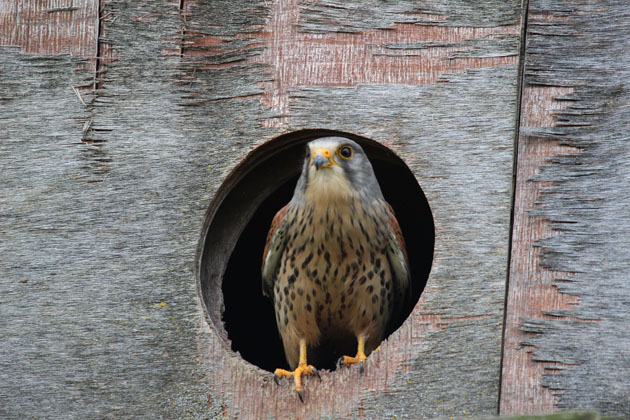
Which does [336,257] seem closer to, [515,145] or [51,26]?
[515,145]

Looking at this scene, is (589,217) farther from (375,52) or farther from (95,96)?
(95,96)

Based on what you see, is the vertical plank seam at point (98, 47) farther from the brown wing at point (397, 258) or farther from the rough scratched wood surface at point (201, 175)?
the brown wing at point (397, 258)

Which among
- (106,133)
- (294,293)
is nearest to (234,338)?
(294,293)

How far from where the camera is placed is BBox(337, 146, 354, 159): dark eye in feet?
12.8

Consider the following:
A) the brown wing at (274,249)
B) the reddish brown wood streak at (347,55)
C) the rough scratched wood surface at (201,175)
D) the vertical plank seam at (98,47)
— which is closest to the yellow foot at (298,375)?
the rough scratched wood surface at (201,175)

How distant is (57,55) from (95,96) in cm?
27

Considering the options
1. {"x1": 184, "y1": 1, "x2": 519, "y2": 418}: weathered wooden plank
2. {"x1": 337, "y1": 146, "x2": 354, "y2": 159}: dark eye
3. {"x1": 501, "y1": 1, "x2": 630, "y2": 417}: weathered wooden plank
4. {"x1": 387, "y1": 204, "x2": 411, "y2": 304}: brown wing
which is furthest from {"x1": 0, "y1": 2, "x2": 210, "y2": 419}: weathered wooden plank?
{"x1": 501, "y1": 1, "x2": 630, "y2": 417}: weathered wooden plank

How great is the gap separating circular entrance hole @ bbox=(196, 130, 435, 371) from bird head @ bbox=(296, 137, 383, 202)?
0.08 meters

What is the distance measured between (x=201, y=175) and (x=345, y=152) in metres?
0.61

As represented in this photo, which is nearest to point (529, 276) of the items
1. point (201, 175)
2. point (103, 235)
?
point (201, 175)

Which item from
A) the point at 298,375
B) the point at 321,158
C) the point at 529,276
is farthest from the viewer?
the point at 321,158

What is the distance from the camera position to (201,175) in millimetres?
3893

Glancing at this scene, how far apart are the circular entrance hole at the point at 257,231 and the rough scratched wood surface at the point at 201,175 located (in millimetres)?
169

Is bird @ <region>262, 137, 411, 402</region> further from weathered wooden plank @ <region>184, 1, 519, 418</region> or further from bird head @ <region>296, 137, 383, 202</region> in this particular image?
weathered wooden plank @ <region>184, 1, 519, 418</region>
